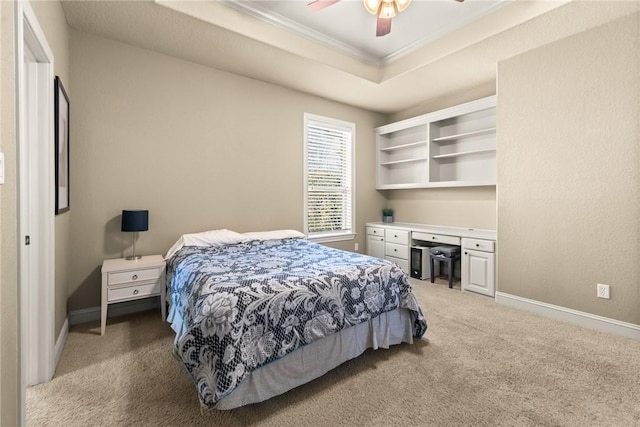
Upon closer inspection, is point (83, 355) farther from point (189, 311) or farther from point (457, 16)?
point (457, 16)

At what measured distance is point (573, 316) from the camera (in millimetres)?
2967

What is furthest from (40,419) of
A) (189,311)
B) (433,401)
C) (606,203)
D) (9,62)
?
(606,203)

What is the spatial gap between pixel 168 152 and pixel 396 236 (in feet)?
11.0

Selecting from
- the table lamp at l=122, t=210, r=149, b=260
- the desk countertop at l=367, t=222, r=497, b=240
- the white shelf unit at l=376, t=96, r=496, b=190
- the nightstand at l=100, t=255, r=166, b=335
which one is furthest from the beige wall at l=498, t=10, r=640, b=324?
the table lamp at l=122, t=210, r=149, b=260

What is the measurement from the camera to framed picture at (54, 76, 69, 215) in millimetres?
2227

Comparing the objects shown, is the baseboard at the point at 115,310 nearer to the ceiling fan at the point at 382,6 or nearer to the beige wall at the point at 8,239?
the beige wall at the point at 8,239

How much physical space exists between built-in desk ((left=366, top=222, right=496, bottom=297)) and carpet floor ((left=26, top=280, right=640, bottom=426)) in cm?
103

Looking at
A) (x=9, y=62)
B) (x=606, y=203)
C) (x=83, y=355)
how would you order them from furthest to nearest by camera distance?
(x=606, y=203), (x=83, y=355), (x=9, y=62)

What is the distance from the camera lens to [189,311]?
6.42 feet

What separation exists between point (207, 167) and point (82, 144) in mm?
1193

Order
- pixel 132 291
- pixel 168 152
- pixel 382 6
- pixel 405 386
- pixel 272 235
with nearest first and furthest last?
pixel 405 386 < pixel 382 6 < pixel 132 291 < pixel 168 152 < pixel 272 235

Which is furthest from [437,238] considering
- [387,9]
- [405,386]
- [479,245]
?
[387,9]

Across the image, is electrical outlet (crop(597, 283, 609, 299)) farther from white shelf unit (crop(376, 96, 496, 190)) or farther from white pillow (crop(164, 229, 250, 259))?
white pillow (crop(164, 229, 250, 259))

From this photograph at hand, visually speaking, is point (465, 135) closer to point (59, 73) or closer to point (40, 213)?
point (59, 73)
